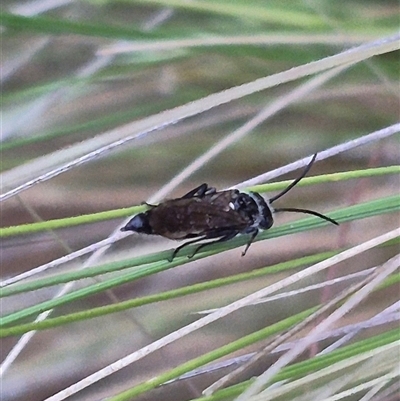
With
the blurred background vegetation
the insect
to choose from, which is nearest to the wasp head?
the insect

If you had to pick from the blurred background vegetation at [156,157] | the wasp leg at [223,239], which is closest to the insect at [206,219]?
the wasp leg at [223,239]

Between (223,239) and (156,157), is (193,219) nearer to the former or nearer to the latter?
(223,239)

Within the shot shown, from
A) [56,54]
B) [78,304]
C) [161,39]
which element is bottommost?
[78,304]

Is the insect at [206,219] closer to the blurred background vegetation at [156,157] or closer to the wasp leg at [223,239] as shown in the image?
the wasp leg at [223,239]

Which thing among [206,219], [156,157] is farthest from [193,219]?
[156,157]

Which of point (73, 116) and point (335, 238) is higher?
point (73, 116)

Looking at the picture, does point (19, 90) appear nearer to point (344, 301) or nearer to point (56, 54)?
point (56, 54)

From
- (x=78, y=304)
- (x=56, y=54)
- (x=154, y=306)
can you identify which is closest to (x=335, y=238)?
(x=154, y=306)
